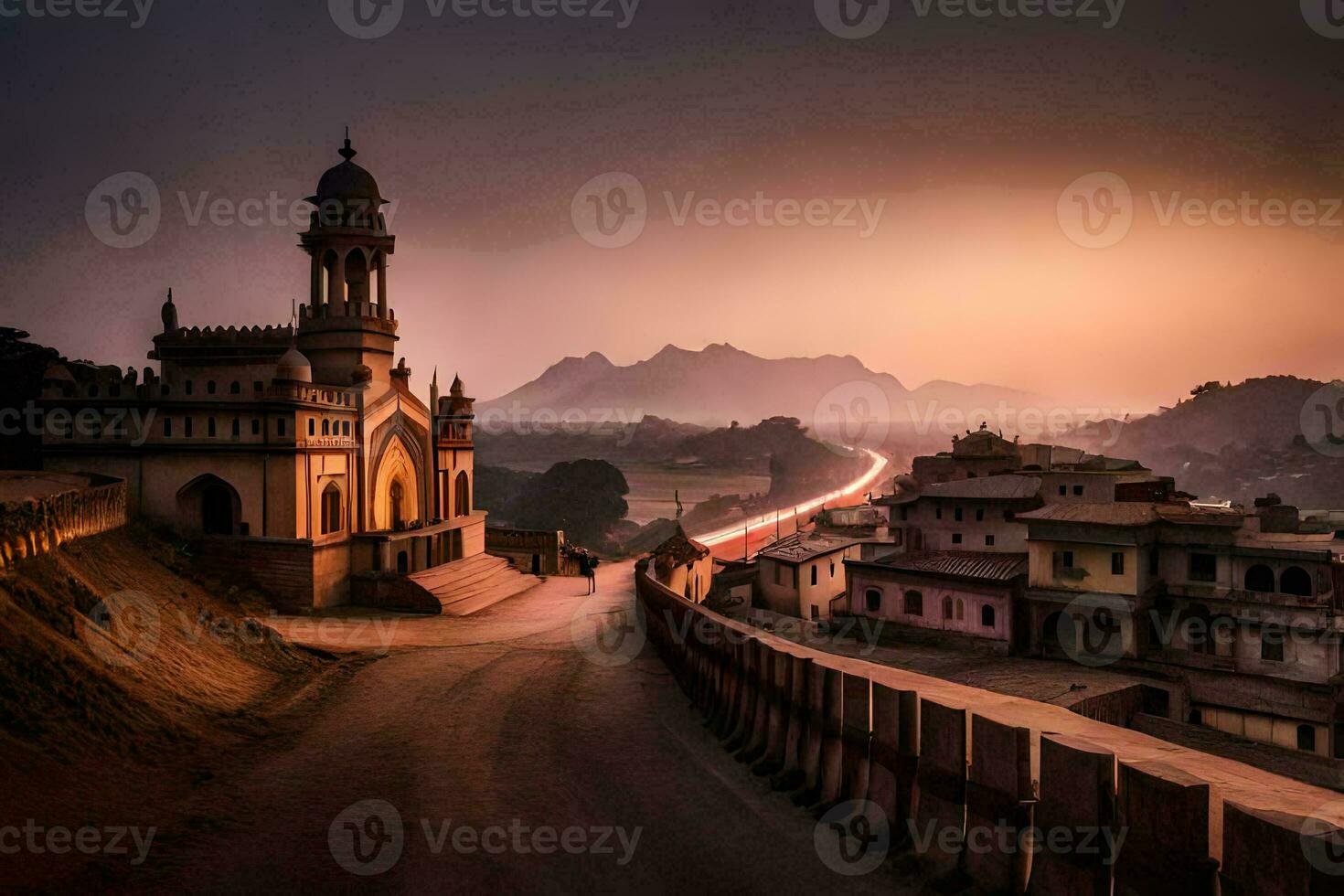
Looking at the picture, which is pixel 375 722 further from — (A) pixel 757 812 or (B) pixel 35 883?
(A) pixel 757 812

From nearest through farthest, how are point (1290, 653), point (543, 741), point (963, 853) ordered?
point (963, 853) < point (543, 741) < point (1290, 653)

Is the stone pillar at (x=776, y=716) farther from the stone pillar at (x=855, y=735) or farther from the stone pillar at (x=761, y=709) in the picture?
the stone pillar at (x=855, y=735)

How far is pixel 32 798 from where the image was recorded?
7.47 metres

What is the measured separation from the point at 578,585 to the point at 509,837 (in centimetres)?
3028

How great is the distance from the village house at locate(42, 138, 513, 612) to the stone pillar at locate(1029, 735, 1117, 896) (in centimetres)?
2658

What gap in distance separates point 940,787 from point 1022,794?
2.72 feet

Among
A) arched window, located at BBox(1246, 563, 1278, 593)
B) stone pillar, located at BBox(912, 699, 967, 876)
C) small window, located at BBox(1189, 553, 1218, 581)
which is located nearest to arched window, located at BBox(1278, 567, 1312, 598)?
arched window, located at BBox(1246, 563, 1278, 593)

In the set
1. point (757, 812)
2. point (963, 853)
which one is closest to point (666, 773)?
point (757, 812)

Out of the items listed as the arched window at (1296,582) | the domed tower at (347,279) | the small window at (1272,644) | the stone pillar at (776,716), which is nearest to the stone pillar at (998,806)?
the stone pillar at (776,716)

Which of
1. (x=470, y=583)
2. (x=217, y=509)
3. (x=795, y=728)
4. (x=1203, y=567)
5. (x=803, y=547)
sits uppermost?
(x=217, y=509)

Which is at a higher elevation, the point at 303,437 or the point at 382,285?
the point at 382,285

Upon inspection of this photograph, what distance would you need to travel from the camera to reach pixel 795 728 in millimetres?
8062

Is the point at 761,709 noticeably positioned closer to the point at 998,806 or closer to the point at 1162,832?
the point at 998,806

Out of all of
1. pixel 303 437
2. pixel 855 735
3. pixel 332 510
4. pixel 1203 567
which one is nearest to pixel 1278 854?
pixel 855 735
